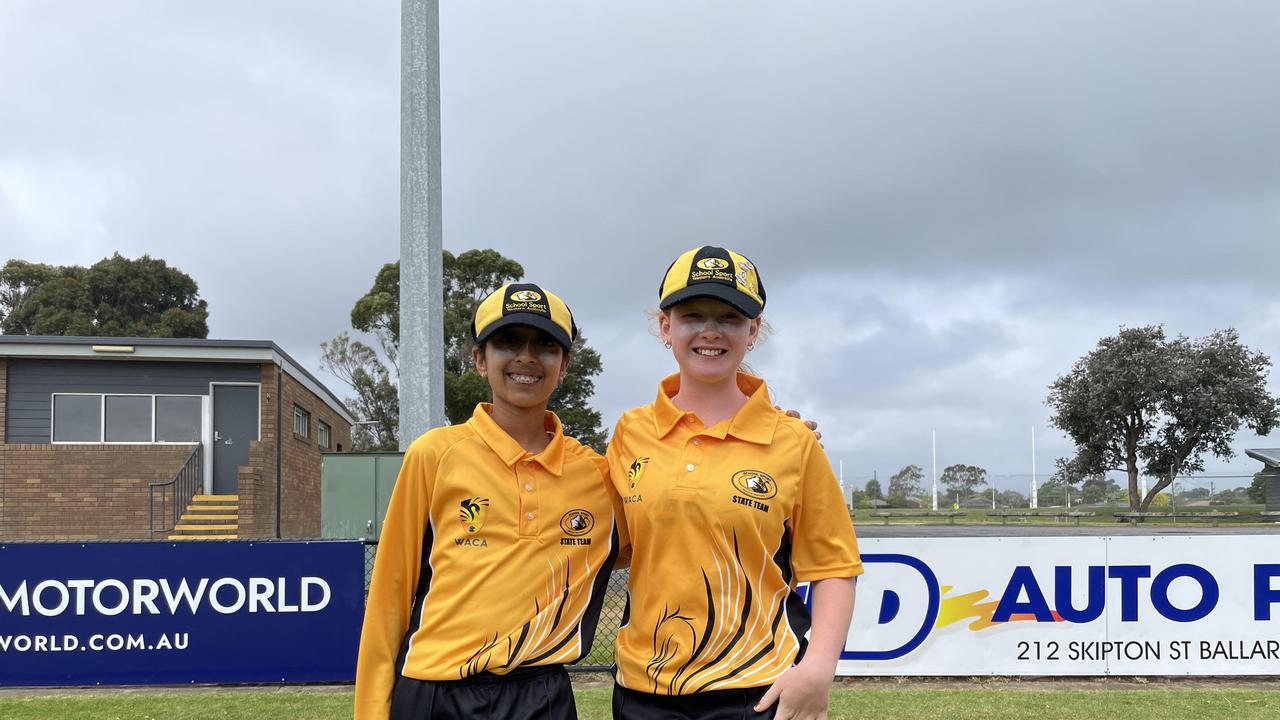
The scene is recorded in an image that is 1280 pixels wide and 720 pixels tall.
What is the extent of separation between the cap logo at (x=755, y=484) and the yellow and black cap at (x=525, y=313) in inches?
26.2

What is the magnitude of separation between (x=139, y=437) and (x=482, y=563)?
1928cm

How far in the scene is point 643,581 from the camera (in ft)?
8.05

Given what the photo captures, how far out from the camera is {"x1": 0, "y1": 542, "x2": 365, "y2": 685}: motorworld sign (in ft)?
24.7

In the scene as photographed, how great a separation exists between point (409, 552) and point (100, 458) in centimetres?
1902

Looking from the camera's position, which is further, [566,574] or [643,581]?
[566,574]

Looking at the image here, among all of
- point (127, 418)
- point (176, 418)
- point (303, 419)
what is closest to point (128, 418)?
point (127, 418)

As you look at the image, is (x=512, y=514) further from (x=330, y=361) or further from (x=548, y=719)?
(x=330, y=361)

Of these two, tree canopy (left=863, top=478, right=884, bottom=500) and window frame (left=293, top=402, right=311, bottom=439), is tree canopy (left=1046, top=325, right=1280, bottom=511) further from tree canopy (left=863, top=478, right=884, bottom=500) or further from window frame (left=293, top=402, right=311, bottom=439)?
window frame (left=293, top=402, right=311, bottom=439)

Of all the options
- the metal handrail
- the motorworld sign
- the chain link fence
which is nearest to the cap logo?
the chain link fence

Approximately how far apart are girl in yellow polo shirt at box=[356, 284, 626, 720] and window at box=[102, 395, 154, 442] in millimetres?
19042

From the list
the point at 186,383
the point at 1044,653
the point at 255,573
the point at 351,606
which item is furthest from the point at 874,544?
the point at 186,383

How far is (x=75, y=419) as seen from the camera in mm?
19344

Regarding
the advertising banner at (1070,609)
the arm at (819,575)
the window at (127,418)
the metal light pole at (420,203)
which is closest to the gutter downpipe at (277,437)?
the window at (127,418)

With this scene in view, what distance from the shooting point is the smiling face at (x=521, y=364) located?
274cm
